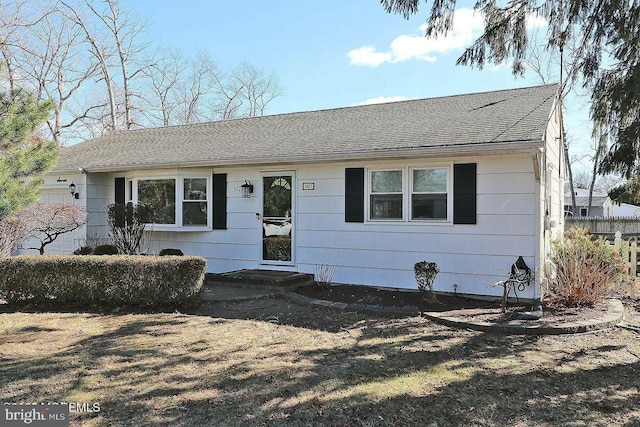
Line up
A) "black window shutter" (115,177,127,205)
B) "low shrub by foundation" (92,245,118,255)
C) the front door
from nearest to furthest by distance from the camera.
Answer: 1. the front door
2. "low shrub by foundation" (92,245,118,255)
3. "black window shutter" (115,177,127,205)

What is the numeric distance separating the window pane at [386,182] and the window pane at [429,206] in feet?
1.27

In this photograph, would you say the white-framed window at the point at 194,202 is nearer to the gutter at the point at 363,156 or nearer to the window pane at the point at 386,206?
the gutter at the point at 363,156

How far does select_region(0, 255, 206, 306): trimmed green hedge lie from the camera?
6.99 m

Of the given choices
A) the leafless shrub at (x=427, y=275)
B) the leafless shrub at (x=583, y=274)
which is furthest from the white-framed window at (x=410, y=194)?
the leafless shrub at (x=583, y=274)

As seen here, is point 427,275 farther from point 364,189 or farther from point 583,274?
point 583,274

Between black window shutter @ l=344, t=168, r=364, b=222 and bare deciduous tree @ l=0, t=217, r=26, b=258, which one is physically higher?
black window shutter @ l=344, t=168, r=364, b=222

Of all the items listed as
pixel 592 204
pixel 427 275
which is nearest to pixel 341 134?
pixel 427 275

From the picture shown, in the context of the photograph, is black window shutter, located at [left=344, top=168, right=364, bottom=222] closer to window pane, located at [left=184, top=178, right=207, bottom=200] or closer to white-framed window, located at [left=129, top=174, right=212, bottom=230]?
white-framed window, located at [left=129, top=174, right=212, bottom=230]

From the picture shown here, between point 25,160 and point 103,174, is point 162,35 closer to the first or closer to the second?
point 103,174

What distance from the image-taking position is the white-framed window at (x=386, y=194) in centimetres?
848

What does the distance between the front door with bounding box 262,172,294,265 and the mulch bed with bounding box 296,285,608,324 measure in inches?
52.1

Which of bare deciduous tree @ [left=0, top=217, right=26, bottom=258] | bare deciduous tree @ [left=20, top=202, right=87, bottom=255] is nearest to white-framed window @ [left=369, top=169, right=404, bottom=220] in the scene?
bare deciduous tree @ [left=0, top=217, right=26, bottom=258]

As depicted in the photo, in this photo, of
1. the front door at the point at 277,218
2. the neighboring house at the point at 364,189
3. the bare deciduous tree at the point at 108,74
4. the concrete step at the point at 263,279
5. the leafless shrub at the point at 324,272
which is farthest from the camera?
the bare deciduous tree at the point at 108,74

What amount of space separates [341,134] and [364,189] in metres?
1.71
